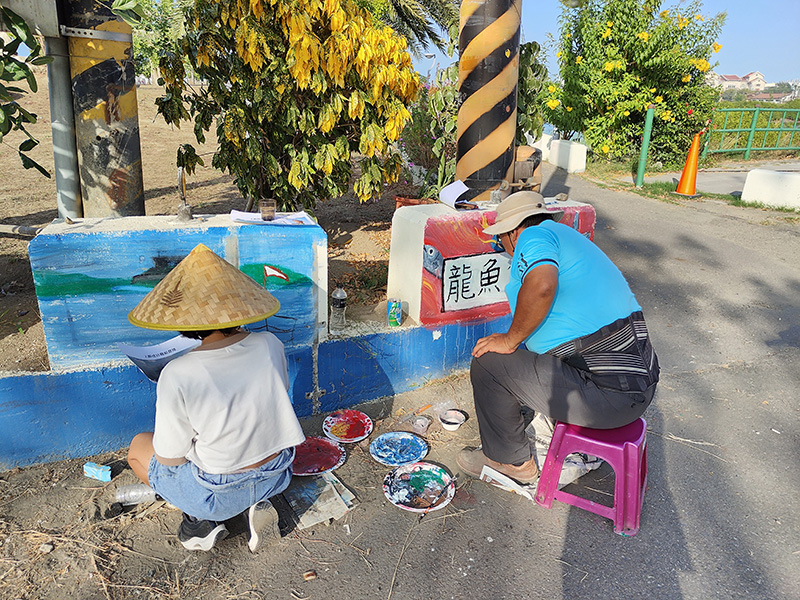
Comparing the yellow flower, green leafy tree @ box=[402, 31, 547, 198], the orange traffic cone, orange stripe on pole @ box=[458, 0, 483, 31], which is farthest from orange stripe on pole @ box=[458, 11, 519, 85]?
the yellow flower

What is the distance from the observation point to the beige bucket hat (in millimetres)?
2705

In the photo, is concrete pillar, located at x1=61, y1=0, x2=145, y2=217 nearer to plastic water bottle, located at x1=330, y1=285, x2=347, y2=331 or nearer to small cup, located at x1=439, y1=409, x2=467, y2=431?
plastic water bottle, located at x1=330, y1=285, x2=347, y2=331

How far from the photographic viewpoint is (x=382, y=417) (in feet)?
11.8

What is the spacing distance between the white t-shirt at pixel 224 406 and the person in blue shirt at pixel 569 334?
3.54 feet

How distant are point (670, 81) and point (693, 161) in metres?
3.75

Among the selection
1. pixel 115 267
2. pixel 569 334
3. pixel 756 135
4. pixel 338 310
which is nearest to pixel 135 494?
pixel 115 267

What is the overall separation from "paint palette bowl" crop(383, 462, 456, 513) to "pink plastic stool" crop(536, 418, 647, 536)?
1.55 ft

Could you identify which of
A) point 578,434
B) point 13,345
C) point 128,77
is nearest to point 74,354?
point 13,345

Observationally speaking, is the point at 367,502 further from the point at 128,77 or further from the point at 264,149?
the point at 264,149

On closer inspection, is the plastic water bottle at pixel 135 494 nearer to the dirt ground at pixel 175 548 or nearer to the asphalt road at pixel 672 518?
the dirt ground at pixel 175 548

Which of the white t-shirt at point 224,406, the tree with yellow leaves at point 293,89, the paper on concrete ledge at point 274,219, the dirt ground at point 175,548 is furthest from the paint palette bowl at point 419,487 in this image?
the tree with yellow leaves at point 293,89

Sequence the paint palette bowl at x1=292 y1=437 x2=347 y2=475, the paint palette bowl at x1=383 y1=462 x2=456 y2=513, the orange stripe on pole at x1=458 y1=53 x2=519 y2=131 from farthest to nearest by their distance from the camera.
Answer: the orange stripe on pole at x1=458 y1=53 x2=519 y2=131 < the paint palette bowl at x1=292 y1=437 x2=347 y2=475 < the paint palette bowl at x1=383 y1=462 x2=456 y2=513

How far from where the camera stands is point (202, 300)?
2217 millimetres

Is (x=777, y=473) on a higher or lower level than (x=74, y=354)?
lower
